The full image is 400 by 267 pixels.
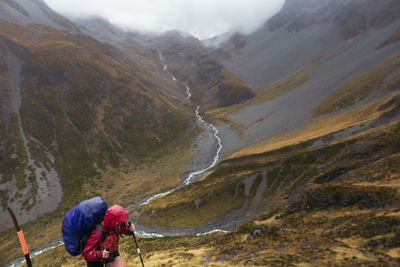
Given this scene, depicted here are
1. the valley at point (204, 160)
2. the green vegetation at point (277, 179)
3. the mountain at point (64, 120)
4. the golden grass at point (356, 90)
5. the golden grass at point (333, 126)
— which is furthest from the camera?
the golden grass at point (356, 90)

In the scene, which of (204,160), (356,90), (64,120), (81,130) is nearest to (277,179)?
(204,160)

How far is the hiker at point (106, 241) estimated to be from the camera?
554 centimetres

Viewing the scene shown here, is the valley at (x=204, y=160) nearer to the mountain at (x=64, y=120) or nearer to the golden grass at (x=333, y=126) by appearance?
the mountain at (x=64, y=120)

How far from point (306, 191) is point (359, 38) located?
23326 cm

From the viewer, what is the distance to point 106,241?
575 centimetres

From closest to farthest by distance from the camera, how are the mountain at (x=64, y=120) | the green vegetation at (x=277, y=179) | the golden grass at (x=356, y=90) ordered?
1. the green vegetation at (x=277, y=179)
2. the mountain at (x=64, y=120)
3. the golden grass at (x=356, y=90)

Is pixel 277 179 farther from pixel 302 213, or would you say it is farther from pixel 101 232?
pixel 101 232

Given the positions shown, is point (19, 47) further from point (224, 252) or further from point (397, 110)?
point (397, 110)

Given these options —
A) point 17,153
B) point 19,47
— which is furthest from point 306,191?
point 19,47

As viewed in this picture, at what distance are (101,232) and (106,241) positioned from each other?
0.97 ft

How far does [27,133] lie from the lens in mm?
74125

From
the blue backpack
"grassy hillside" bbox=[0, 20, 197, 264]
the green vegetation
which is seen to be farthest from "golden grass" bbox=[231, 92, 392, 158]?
the blue backpack

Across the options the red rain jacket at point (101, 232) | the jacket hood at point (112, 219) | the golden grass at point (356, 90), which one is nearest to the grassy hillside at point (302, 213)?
the red rain jacket at point (101, 232)

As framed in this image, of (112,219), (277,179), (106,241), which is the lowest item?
(277,179)
